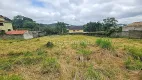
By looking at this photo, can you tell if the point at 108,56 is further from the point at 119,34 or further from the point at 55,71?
the point at 119,34

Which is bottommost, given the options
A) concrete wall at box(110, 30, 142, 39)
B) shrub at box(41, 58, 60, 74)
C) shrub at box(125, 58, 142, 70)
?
shrub at box(125, 58, 142, 70)

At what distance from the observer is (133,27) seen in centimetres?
2195

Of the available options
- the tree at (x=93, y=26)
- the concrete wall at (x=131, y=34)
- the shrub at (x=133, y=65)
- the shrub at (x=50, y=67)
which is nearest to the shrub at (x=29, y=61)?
the shrub at (x=50, y=67)

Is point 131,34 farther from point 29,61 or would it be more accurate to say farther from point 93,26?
point 93,26

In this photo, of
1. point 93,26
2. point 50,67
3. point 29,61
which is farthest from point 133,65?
point 93,26

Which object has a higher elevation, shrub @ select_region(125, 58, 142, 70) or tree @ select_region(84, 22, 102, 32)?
tree @ select_region(84, 22, 102, 32)

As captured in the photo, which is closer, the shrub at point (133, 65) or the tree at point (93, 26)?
the shrub at point (133, 65)

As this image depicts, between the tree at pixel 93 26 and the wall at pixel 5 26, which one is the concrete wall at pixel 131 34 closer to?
the tree at pixel 93 26

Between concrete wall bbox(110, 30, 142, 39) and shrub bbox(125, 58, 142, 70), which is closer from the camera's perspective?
shrub bbox(125, 58, 142, 70)

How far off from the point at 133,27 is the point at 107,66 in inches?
765

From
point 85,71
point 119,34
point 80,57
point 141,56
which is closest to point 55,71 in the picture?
point 85,71

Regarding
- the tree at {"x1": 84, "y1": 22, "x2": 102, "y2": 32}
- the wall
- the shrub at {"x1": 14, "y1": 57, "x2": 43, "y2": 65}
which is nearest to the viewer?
the shrub at {"x1": 14, "y1": 57, "x2": 43, "y2": 65}

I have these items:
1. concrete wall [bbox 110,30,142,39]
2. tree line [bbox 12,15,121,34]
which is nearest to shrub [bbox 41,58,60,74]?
concrete wall [bbox 110,30,142,39]

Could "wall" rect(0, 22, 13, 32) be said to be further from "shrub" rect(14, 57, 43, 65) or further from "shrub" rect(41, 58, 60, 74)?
"shrub" rect(41, 58, 60, 74)
